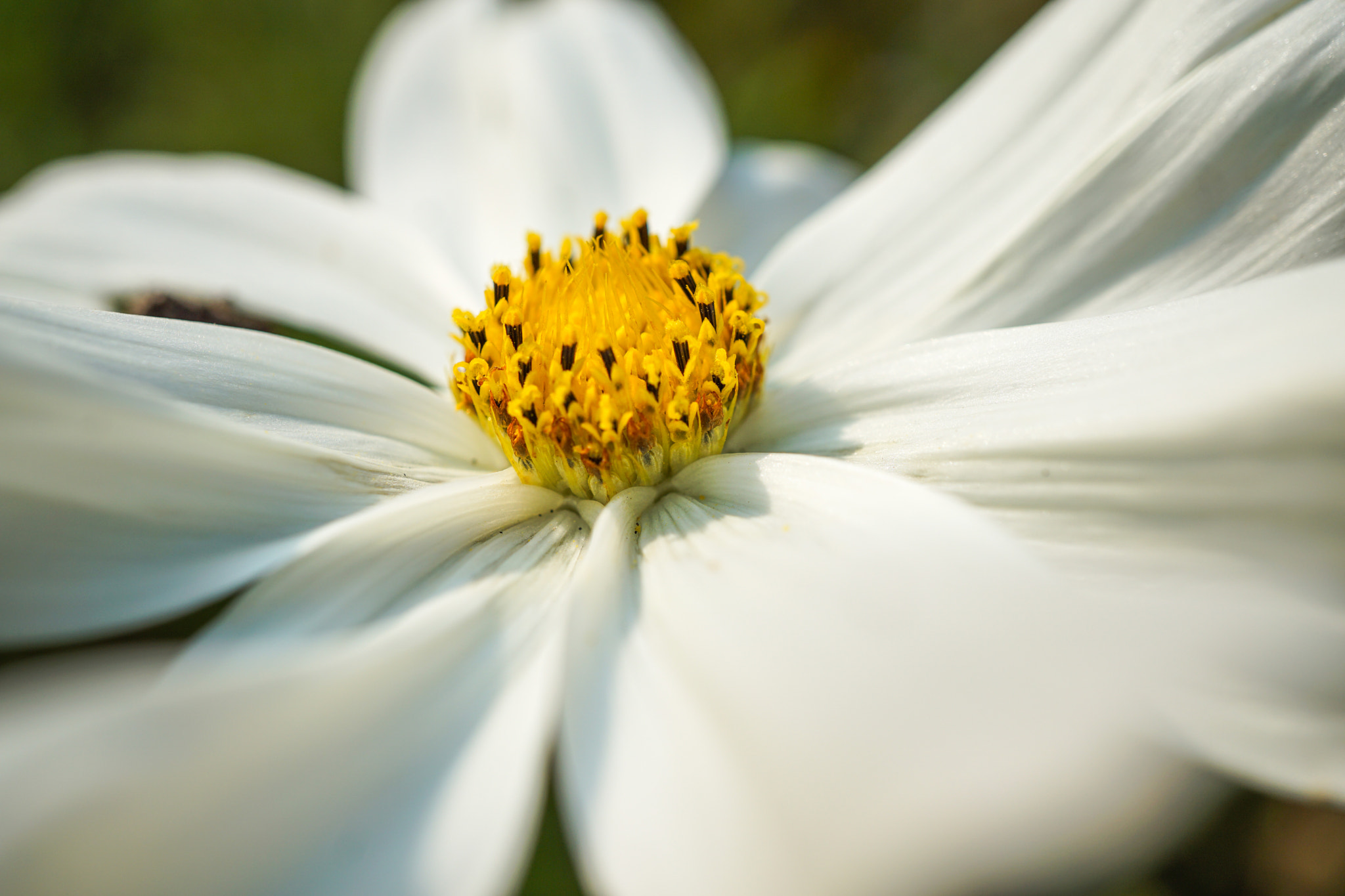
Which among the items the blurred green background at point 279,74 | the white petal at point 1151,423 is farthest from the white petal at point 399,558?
the blurred green background at point 279,74

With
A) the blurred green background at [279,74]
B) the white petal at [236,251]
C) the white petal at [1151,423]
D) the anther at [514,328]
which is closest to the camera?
the white petal at [1151,423]

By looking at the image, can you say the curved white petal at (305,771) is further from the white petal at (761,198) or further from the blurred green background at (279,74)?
the blurred green background at (279,74)

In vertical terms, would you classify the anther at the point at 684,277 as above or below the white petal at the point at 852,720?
above

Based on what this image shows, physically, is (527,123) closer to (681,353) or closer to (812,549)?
(681,353)

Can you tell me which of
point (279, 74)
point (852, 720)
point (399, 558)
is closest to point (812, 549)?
point (852, 720)

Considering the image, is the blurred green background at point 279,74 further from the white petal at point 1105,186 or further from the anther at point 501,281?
the anther at point 501,281

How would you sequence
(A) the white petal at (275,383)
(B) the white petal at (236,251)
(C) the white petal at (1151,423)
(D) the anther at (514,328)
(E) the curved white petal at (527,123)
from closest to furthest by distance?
(C) the white petal at (1151,423)
(A) the white petal at (275,383)
(D) the anther at (514,328)
(B) the white petal at (236,251)
(E) the curved white petal at (527,123)

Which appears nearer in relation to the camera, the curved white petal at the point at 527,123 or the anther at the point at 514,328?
the anther at the point at 514,328

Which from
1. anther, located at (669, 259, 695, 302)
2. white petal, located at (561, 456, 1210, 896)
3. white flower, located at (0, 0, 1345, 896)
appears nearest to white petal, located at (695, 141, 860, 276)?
white flower, located at (0, 0, 1345, 896)

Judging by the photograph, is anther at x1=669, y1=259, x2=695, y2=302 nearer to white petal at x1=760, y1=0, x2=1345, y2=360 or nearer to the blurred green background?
white petal at x1=760, y1=0, x2=1345, y2=360

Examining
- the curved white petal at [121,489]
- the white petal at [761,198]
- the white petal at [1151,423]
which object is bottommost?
the white petal at [1151,423]
